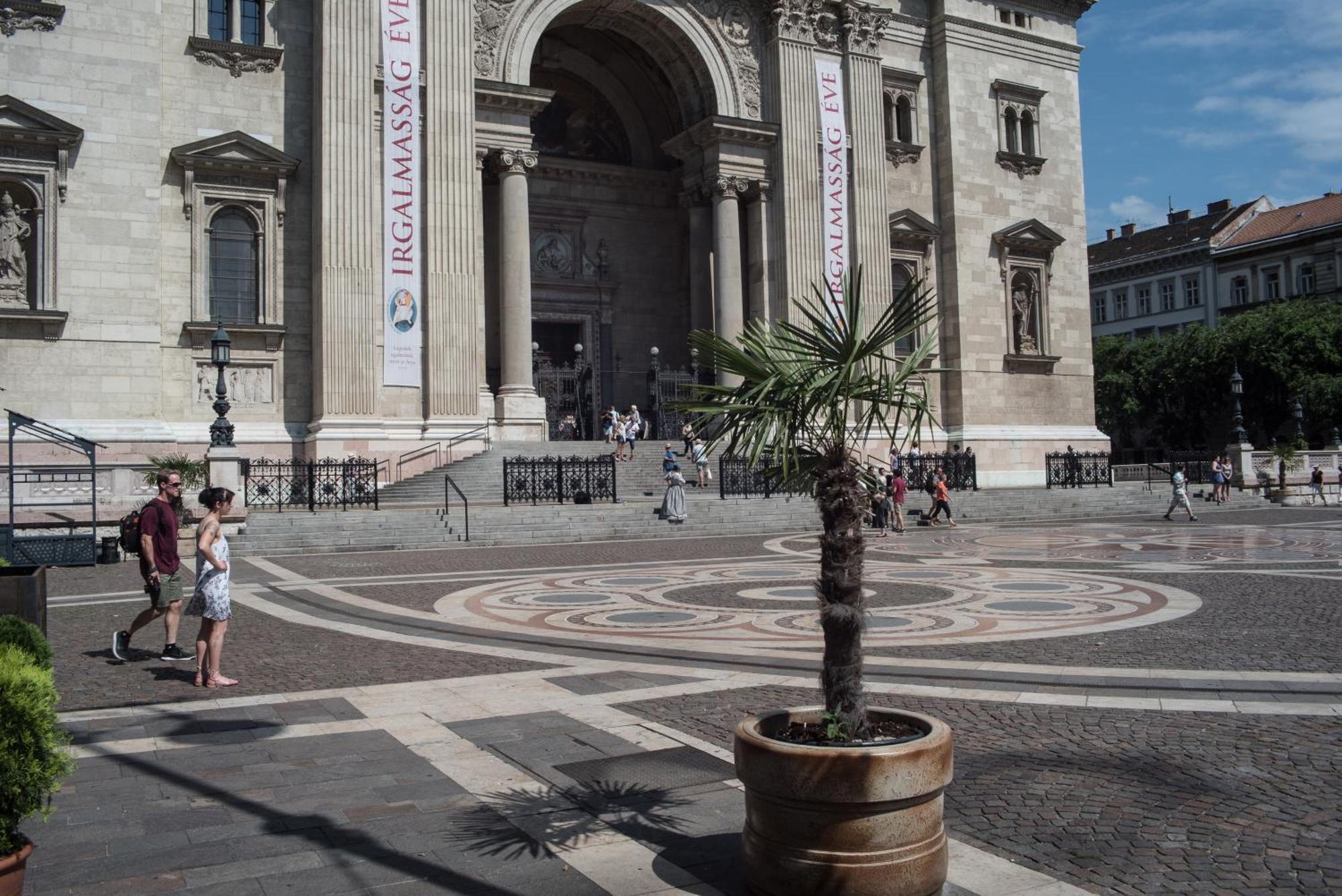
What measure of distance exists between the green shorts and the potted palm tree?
6658mm

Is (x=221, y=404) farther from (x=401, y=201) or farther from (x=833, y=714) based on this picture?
(x=833, y=714)

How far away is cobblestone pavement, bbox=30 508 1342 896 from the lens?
467 cm

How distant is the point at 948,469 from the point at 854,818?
1231 inches

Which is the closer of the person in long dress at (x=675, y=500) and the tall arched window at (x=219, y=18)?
the person in long dress at (x=675, y=500)

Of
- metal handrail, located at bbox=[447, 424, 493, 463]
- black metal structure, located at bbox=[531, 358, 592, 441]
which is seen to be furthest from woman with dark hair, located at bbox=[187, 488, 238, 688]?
black metal structure, located at bbox=[531, 358, 592, 441]

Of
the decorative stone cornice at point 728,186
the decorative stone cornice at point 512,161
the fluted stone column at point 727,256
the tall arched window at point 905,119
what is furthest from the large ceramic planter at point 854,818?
the tall arched window at point 905,119

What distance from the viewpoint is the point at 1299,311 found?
186ft

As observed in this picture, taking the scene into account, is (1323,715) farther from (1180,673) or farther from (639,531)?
(639,531)

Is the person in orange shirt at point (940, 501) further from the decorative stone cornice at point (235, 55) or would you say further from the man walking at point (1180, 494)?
the decorative stone cornice at point (235, 55)

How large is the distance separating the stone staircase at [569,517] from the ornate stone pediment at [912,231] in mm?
10348

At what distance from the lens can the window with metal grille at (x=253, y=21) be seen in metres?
29.3

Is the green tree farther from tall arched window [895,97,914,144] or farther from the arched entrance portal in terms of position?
tall arched window [895,97,914,144]

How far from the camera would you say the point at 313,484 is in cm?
2480

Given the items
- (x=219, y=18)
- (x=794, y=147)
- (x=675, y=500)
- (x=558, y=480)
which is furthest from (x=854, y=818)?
(x=794, y=147)
